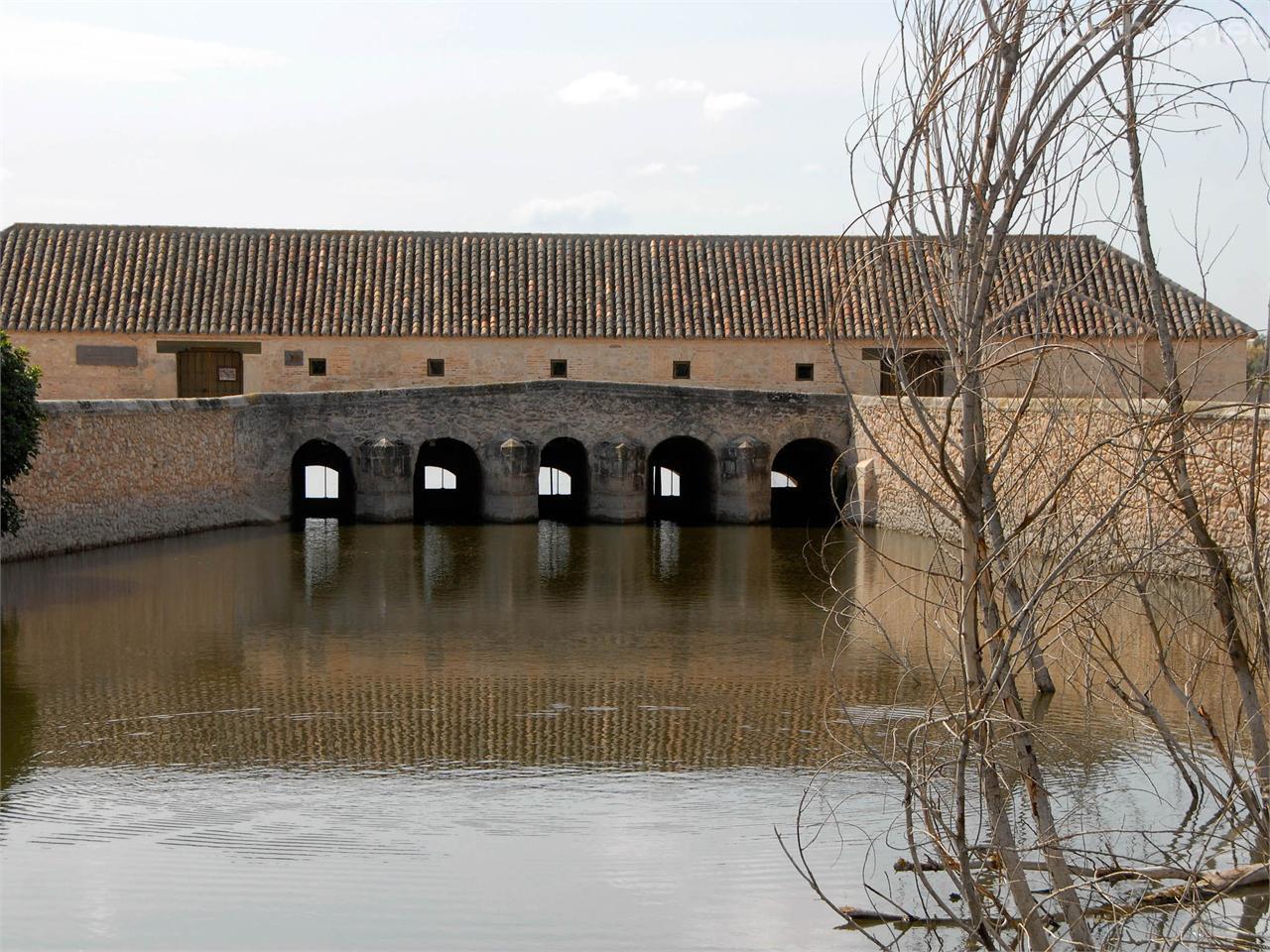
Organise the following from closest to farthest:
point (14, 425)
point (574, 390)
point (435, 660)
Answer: point (435, 660) < point (14, 425) < point (574, 390)

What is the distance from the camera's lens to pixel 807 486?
3241 centimetres

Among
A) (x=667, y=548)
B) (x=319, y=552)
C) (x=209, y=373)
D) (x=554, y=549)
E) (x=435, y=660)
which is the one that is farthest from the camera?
(x=209, y=373)

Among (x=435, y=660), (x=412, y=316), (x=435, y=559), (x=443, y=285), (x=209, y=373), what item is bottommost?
(x=435, y=660)

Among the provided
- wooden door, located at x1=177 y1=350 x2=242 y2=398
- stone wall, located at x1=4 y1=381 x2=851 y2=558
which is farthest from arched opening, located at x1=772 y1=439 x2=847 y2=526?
wooden door, located at x1=177 y1=350 x2=242 y2=398

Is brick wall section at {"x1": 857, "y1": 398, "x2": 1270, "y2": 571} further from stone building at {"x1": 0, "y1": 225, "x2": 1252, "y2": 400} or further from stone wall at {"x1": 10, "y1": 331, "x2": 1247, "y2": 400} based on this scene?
stone building at {"x1": 0, "y1": 225, "x2": 1252, "y2": 400}

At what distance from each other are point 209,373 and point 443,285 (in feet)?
16.1

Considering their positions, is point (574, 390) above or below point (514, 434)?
above

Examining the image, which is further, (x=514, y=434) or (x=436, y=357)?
(x=436, y=357)

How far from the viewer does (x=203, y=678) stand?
42.3 ft

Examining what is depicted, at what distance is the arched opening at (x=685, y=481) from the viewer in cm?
2903

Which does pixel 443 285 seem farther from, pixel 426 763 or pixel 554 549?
pixel 426 763

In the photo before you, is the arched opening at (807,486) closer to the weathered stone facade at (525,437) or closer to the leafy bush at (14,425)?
the weathered stone facade at (525,437)

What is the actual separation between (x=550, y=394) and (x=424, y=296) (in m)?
5.57


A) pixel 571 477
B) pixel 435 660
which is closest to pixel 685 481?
pixel 571 477
